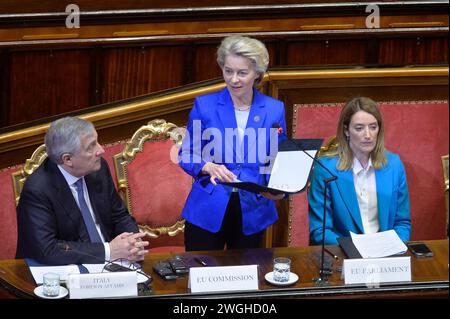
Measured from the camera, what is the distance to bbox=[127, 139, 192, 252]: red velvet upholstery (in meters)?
3.67

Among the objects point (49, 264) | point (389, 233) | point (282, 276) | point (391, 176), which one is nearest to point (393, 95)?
point (391, 176)

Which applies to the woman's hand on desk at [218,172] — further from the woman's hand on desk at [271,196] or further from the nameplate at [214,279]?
the nameplate at [214,279]

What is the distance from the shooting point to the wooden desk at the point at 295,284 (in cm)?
268

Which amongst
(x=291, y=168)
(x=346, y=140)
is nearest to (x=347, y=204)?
(x=346, y=140)

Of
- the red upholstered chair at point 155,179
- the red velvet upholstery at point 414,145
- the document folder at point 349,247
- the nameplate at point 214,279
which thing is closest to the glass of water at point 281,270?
the nameplate at point 214,279

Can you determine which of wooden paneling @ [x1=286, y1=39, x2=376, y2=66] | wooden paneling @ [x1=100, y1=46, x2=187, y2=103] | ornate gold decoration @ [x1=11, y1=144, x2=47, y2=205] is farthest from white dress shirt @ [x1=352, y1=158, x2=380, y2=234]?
wooden paneling @ [x1=100, y1=46, x2=187, y2=103]

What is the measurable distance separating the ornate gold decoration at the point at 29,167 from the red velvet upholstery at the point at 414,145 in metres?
1.13

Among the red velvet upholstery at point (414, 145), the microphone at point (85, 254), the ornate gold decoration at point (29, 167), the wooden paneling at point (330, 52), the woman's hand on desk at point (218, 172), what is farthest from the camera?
the wooden paneling at point (330, 52)

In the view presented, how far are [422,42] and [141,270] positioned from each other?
2.62m

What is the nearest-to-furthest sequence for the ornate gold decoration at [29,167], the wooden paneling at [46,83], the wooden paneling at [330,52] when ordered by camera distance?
the ornate gold decoration at [29,167] < the wooden paneling at [46,83] < the wooden paneling at [330,52]

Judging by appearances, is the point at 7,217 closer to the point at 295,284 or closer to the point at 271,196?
the point at 271,196

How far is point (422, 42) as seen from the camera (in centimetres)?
484

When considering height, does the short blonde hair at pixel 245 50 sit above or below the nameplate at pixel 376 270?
above

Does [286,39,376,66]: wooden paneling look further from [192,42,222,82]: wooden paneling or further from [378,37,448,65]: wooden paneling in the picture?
[192,42,222,82]: wooden paneling
